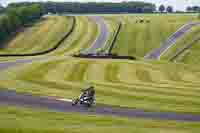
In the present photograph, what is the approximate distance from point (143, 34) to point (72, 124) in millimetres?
103197

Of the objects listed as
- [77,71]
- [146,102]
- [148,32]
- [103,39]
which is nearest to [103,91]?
[146,102]

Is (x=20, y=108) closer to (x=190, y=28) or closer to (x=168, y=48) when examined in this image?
(x=168, y=48)

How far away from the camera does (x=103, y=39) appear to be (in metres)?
125

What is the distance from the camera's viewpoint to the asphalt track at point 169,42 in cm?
10800

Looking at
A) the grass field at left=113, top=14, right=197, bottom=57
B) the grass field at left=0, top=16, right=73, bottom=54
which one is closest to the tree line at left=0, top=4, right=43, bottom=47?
the grass field at left=0, top=16, right=73, bottom=54

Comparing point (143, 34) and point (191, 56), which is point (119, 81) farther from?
point (143, 34)

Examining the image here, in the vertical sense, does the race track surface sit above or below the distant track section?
below

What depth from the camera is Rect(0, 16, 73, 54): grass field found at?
118500 millimetres

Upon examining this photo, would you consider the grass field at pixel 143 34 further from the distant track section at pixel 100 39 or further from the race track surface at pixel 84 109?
the race track surface at pixel 84 109

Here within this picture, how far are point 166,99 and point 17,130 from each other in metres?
22.3

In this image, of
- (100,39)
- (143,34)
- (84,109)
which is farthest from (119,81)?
(143,34)

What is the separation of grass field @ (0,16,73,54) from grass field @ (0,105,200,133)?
246 ft

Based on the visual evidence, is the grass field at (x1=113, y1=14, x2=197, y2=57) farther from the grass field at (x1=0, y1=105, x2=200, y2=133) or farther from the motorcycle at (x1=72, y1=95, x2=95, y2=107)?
the grass field at (x1=0, y1=105, x2=200, y2=133)

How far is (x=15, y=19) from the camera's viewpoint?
15138 cm
